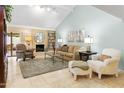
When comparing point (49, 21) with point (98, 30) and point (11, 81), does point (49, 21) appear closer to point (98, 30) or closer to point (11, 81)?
point (98, 30)

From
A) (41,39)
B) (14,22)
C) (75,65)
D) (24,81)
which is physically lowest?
(24,81)

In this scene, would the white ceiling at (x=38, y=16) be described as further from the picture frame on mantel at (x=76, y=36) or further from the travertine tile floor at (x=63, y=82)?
the travertine tile floor at (x=63, y=82)

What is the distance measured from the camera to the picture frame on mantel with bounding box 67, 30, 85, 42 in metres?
7.34

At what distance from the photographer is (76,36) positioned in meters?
7.86

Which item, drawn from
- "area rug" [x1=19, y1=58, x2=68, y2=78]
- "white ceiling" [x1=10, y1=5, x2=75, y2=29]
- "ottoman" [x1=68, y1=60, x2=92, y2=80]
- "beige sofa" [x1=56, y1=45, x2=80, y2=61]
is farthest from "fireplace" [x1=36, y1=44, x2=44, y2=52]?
"ottoman" [x1=68, y1=60, x2=92, y2=80]

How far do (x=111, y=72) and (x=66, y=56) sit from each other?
3.09 m

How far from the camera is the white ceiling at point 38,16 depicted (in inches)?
310

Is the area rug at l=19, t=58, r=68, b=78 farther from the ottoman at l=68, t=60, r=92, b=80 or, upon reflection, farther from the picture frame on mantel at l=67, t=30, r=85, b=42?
the picture frame on mantel at l=67, t=30, r=85, b=42

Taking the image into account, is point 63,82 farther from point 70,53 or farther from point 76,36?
point 76,36

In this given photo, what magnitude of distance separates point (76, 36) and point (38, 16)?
9.67ft

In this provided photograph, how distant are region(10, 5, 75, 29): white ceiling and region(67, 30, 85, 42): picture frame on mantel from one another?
55.9 inches

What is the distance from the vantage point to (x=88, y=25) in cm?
683

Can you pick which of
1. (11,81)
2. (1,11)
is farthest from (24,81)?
(1,11)

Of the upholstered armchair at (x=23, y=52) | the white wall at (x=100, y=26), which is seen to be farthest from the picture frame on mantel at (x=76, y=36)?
the upholstered armchair at (x=23, y=52)
